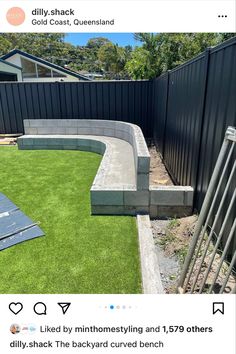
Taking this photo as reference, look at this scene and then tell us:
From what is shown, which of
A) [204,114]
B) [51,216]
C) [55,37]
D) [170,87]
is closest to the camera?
[204,114]

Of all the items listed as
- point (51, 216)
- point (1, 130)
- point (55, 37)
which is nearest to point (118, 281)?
point (51, 216)

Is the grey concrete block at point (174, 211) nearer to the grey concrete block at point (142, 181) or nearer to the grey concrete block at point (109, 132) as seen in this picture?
the grey concrete block at point (142, 181)

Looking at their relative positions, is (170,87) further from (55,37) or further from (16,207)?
(55,37)

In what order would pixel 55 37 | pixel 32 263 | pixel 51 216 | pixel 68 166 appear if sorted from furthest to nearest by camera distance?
1. pixel 55 37
2. pixel 68 166
3. pixel 51 216
4. pixel 32 263

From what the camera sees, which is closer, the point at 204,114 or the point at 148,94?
Result: the point at 204,114

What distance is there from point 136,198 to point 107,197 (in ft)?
1.51

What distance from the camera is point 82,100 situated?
1006 centimetres

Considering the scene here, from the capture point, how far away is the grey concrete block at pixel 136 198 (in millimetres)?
4102

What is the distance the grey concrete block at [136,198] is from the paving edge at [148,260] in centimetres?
25

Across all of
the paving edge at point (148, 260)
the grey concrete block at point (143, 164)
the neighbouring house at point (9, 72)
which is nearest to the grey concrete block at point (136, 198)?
the paving edge at point (148, 260)

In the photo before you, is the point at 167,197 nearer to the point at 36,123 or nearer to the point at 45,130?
the point at 45,130

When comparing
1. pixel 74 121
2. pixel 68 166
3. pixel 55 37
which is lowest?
pixel 68 166

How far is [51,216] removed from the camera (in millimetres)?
4285
